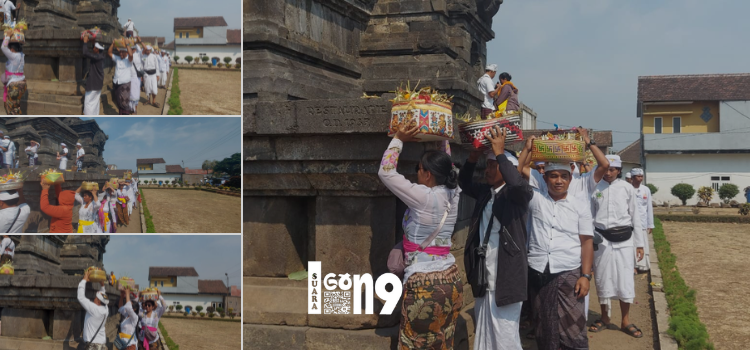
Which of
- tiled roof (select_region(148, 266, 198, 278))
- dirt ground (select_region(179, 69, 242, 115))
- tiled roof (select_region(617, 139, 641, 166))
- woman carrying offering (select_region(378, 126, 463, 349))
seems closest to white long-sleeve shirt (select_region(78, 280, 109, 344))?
tiled roof (select_region(148, 266, 198, 278))

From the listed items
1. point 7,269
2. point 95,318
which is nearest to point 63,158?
point 95,318

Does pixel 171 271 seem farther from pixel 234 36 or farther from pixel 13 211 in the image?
pixel 234 36

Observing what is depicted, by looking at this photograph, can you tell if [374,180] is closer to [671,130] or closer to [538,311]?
[538,311]

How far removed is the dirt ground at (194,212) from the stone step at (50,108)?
75cm

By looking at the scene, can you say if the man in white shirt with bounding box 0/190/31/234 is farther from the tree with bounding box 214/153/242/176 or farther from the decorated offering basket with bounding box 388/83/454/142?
the decorated offering basket with bounding box 388/83/454/142

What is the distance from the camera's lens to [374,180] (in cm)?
511

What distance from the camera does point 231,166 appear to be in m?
4.34

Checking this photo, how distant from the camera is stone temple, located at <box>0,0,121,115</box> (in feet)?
14.0

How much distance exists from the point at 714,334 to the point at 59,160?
22.8 ft

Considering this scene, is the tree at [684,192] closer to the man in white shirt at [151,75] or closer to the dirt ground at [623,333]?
the dirt ground at [623,333]

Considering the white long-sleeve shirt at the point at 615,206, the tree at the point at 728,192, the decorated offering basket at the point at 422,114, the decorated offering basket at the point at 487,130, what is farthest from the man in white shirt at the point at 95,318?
the tree at the point at 728,192

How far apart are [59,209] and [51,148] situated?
0.42 meters

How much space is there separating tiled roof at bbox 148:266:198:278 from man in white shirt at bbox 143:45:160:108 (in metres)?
1.13

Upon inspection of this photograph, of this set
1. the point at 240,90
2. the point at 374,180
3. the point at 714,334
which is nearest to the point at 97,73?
the point at 240,90
